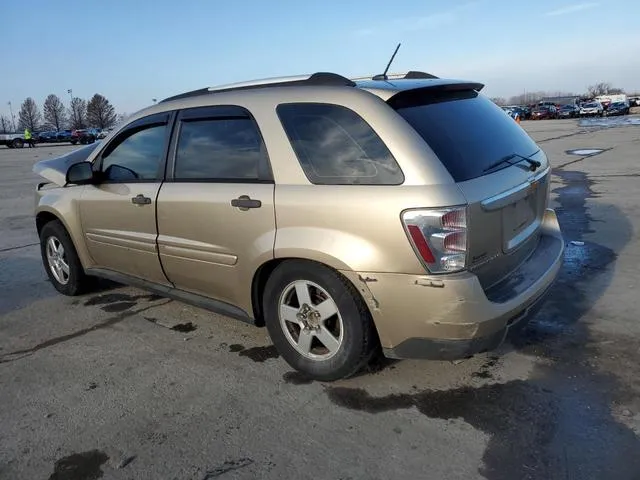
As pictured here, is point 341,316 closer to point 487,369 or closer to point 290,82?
point 487,369

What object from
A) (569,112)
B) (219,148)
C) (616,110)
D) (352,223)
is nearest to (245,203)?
(219,148)

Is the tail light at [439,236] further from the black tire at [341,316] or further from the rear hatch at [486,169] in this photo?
the black tire at [341,316]

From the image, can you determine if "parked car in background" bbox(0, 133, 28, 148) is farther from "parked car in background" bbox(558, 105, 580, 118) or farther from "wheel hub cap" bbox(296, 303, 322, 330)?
"parked car in background" bbox(558, 105, 580, 118)

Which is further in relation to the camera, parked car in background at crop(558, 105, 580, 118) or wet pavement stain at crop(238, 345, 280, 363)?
parked car in background at crop(558, 105, 580, 118)

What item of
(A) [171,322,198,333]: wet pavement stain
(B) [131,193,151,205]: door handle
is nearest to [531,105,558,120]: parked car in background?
(A) [171,322,198,333]: wet pavement stain

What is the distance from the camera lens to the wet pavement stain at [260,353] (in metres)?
3.70

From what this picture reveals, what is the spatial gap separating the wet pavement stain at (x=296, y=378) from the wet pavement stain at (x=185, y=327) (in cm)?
115

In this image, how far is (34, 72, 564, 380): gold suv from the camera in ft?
9.11

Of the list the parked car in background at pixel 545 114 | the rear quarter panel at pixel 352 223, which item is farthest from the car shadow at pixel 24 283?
the parked car in background at pixel 545 114

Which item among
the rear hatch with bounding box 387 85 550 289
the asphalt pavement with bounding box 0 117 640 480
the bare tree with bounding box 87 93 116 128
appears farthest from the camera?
the bare tree with bounding box 87 93 116 128

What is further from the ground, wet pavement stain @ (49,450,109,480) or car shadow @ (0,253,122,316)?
car shadow @ (0,253,122,316)

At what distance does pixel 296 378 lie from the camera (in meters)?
3.40

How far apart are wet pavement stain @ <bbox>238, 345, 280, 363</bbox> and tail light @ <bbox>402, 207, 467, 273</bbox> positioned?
4.85ft

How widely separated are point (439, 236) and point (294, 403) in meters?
1.28
